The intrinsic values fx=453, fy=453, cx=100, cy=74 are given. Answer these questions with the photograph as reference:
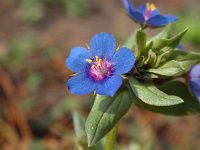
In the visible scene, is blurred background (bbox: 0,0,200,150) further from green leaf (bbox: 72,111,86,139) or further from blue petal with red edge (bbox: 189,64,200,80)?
blue petal with red edge (bbox: 189,64,200,80)

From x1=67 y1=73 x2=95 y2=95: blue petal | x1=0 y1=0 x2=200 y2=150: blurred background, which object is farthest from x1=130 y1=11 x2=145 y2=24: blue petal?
x1=0 y1=0 x2=200 y2=150: blurred background

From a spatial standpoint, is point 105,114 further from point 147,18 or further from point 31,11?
point 31,11

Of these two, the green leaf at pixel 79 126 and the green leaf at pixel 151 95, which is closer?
the green leaf at pixel 151 95

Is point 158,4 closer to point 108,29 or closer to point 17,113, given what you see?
point 108,29

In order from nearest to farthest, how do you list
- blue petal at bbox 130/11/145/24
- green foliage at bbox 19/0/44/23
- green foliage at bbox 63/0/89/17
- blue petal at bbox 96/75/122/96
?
1. blue petal at bbox 96/75/122/96
2. blue petal at bbox 130/11/145/24
3. green foliage at bbox 19/0/44/23
4. green foliage at bbox 63/0/89/17

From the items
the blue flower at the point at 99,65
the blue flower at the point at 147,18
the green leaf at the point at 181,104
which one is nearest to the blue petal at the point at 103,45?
the blue flower at the point at 99,65

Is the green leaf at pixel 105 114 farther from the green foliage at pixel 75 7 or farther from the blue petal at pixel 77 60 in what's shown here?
the green foliage at pixel 75 7

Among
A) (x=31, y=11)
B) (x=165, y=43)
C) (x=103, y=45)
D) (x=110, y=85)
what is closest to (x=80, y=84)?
(x=110, y=85)
